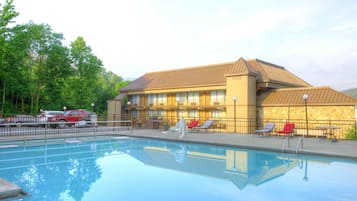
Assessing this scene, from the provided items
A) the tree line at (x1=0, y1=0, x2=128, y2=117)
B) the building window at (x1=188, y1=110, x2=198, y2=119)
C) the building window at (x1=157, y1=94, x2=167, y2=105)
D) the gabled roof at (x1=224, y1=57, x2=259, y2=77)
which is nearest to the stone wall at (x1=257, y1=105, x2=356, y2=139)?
the gabled roof at (x1=224, y1=57, x2=259, y2=77)

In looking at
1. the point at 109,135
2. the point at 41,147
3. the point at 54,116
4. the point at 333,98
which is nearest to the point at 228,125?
the point at 333,98

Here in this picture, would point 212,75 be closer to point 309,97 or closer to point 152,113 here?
point 152,113

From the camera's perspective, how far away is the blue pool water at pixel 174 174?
20.4 feet

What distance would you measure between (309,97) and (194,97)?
1080 cm

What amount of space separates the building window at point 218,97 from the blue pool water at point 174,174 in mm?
11533

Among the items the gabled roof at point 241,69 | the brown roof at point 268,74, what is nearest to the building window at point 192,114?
the gabled roof at point 241,69

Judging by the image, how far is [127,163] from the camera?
32.9 ft

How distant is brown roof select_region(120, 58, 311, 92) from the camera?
2162cm

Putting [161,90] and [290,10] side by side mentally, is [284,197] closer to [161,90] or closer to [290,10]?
[290,10]

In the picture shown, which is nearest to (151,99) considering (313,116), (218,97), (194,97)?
(194,97)

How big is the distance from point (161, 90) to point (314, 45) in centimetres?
1486

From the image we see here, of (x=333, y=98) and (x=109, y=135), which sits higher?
(x=333, y=98)

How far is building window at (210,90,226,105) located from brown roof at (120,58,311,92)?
3.60 feet

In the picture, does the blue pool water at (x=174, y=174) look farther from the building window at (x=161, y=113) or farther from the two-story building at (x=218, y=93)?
the building window at (x=161, y=113)
